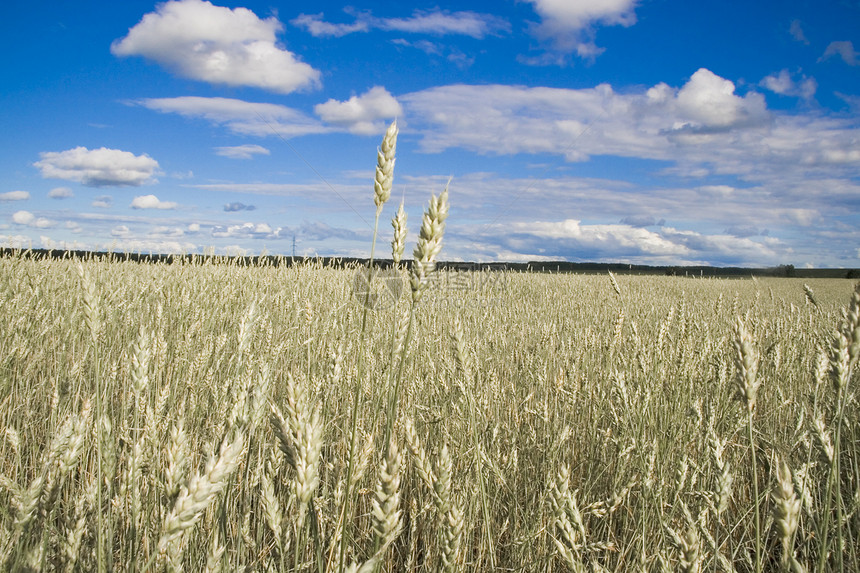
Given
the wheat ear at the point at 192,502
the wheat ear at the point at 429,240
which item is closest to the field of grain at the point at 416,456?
the wheat ear at the point at 192,502

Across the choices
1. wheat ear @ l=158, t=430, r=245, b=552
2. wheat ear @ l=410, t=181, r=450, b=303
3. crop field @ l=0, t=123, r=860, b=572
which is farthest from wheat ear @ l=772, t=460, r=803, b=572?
wheat ear @ l=158, t=430, r=245, b=552

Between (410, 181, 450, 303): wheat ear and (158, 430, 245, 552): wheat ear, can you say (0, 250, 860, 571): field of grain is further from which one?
(410, 181, 450, 303): wheat ear

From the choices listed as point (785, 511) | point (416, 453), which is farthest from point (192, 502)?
point (785, 511)

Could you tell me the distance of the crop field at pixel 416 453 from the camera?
106cm

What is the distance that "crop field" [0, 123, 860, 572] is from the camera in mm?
1057

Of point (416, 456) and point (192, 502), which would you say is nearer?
point (192, 502)

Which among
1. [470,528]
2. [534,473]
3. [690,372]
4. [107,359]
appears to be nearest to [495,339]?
[690,372]

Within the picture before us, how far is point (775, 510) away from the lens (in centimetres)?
94

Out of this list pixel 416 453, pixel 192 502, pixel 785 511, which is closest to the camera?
pixel 192 502

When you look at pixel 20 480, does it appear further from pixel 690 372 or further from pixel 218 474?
pixel 690 372

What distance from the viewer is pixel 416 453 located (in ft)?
3.71

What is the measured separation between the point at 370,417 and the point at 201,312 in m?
2.55

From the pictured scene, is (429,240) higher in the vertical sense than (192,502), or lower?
higher

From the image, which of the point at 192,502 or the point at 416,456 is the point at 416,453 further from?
the point at 192,502
